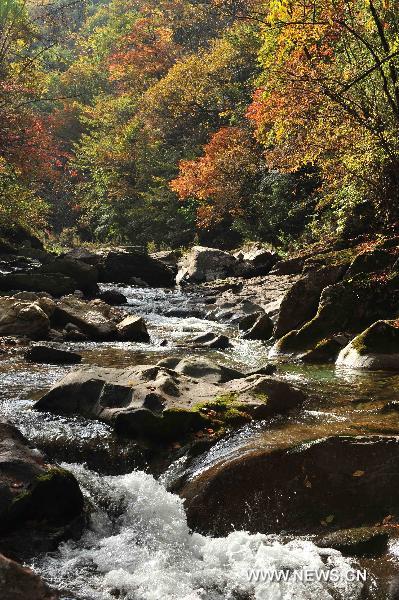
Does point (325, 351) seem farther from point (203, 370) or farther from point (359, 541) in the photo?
point (359, 541)

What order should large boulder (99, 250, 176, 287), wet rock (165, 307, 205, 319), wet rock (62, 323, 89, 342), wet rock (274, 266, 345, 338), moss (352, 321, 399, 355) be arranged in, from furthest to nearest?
large boulder (99, 250, 176, 287) < wet rock (165, 307, 205, 319) < wet rock (62, 323, 89, 342) < wet rock (274, 266, 345, 338) < moss (352, 321, 399, 355)

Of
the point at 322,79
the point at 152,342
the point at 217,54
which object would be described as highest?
the point at 217,54

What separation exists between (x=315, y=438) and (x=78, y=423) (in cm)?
254

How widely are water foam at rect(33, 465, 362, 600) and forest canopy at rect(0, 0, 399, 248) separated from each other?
15.6 feet

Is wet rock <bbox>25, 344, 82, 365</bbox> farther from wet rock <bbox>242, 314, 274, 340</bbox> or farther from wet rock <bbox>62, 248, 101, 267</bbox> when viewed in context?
wet rock <bbox>62, 248, 101, 267</bbox>

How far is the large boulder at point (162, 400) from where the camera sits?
5.64 meters

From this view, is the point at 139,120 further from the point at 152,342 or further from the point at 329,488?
the point at 329,488

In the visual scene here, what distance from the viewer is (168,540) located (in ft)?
14.1

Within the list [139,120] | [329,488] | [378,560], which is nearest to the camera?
[378,560]

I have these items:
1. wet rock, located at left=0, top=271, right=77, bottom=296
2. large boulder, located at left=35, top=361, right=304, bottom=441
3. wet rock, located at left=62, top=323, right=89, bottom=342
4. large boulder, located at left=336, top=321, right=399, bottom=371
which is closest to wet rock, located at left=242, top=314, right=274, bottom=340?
large boulder, located at left=336, top=321, right=399, bottom=371

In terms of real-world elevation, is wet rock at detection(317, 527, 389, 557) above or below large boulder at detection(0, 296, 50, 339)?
below

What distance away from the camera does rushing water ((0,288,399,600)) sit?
3.64 metres

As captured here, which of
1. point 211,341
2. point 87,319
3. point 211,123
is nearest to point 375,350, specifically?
point 211,341

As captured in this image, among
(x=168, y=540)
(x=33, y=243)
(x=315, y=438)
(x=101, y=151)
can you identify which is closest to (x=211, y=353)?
(x=315, y=438)
